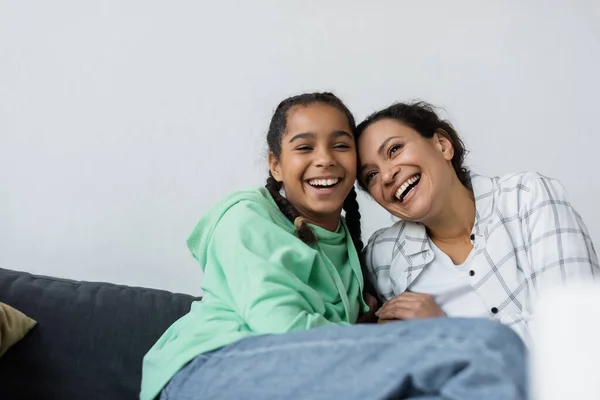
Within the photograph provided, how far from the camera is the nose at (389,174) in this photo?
4.58 ft

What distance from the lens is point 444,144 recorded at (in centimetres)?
150

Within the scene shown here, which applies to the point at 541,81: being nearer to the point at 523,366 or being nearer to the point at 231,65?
the point at 231,65

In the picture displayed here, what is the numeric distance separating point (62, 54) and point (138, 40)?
21 centimetres

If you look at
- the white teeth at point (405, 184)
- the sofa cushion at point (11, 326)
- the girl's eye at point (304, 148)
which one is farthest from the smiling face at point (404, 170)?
the sofa cushion at point (11, 326)

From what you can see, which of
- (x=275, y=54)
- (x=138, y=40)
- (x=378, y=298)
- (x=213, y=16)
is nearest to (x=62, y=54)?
(x=138, y=40)

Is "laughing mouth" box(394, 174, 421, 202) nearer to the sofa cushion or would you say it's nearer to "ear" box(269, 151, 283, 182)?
"ear" box(269, 151, 283, 182)

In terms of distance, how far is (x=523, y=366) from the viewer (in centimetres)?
72

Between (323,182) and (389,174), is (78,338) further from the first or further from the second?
(389,174)

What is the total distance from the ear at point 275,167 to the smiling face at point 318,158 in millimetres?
36

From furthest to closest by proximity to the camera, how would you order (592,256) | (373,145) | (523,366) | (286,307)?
(373,145) → (592,256) → (286,307) → (523,366)

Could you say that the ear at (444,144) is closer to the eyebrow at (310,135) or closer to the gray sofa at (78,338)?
the eyebrow at (310,135)

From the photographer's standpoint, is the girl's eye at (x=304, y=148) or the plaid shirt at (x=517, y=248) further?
the girl's eye at (x=304, y=148)

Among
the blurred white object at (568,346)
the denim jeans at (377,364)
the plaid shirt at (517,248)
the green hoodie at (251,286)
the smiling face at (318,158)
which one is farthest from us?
the smiling face at (318,158)

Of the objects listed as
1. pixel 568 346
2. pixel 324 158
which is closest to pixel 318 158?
pixel 324 158
